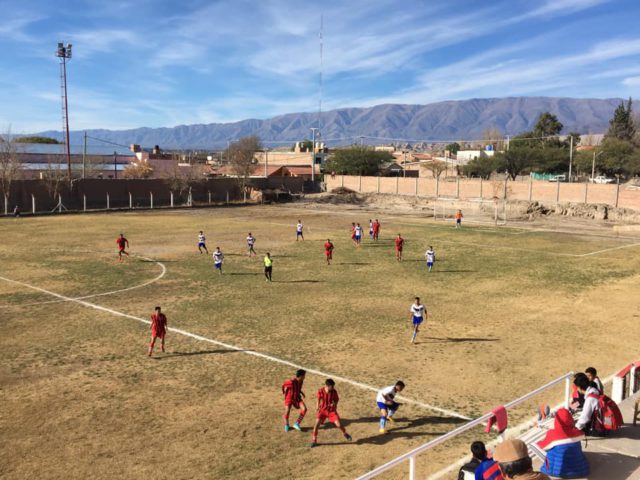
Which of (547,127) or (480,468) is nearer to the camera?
(480,468)

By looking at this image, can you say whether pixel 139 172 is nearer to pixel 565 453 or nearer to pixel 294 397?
pixel 294 397

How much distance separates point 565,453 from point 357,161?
10091 centimetres

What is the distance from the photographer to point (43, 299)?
2392cm

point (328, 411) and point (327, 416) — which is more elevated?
point (328, 411)

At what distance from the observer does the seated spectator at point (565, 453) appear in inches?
352

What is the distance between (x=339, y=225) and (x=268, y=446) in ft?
145

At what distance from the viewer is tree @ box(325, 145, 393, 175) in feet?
355

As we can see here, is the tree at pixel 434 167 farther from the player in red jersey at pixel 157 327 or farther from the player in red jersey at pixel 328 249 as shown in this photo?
the player in red jersey at pixel 157 327

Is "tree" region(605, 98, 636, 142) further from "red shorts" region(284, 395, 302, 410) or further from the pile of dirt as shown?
"red shorts" region(284, 395, 302, 410)

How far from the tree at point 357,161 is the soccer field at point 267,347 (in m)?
71.4

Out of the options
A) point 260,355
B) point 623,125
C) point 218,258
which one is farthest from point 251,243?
point 623,125

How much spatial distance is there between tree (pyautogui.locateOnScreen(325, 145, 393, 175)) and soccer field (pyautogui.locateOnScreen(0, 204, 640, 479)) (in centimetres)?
7145

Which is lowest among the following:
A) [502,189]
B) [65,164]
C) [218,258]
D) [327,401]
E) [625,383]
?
[327,401]

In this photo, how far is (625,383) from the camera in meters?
12.5
